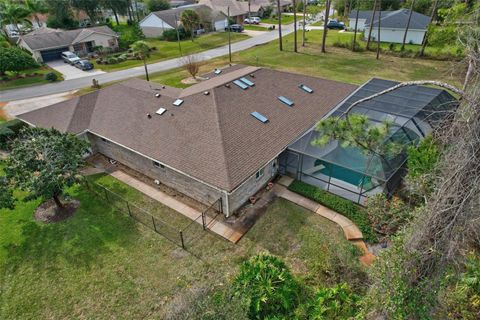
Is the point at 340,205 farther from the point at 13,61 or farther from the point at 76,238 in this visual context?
the point at 13,61

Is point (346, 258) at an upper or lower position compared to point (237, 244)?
upper

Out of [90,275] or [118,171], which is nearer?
[90,275]

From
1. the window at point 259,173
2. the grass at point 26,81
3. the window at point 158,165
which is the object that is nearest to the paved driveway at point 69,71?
the grass at point 26,81

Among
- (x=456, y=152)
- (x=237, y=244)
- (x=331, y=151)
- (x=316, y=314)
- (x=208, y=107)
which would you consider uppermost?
(x=456, y=152)

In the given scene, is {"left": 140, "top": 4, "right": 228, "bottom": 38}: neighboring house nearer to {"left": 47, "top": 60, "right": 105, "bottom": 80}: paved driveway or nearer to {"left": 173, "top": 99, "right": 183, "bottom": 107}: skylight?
{"left": 47, "top": 60, "right": 105, "bottom": 80}: paved driveway

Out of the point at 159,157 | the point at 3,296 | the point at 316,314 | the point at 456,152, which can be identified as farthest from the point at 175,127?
the point at 456,152

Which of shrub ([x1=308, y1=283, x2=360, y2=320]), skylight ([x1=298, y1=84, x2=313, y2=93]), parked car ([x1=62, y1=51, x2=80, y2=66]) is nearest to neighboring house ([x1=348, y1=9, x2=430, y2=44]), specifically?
skylight ([x1=298, y1=84, x2=313, y2=93])

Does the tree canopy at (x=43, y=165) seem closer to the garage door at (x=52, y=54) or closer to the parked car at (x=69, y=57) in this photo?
the parked car at (x=69, y=57)

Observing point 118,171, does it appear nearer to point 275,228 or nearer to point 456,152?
point 275,228
